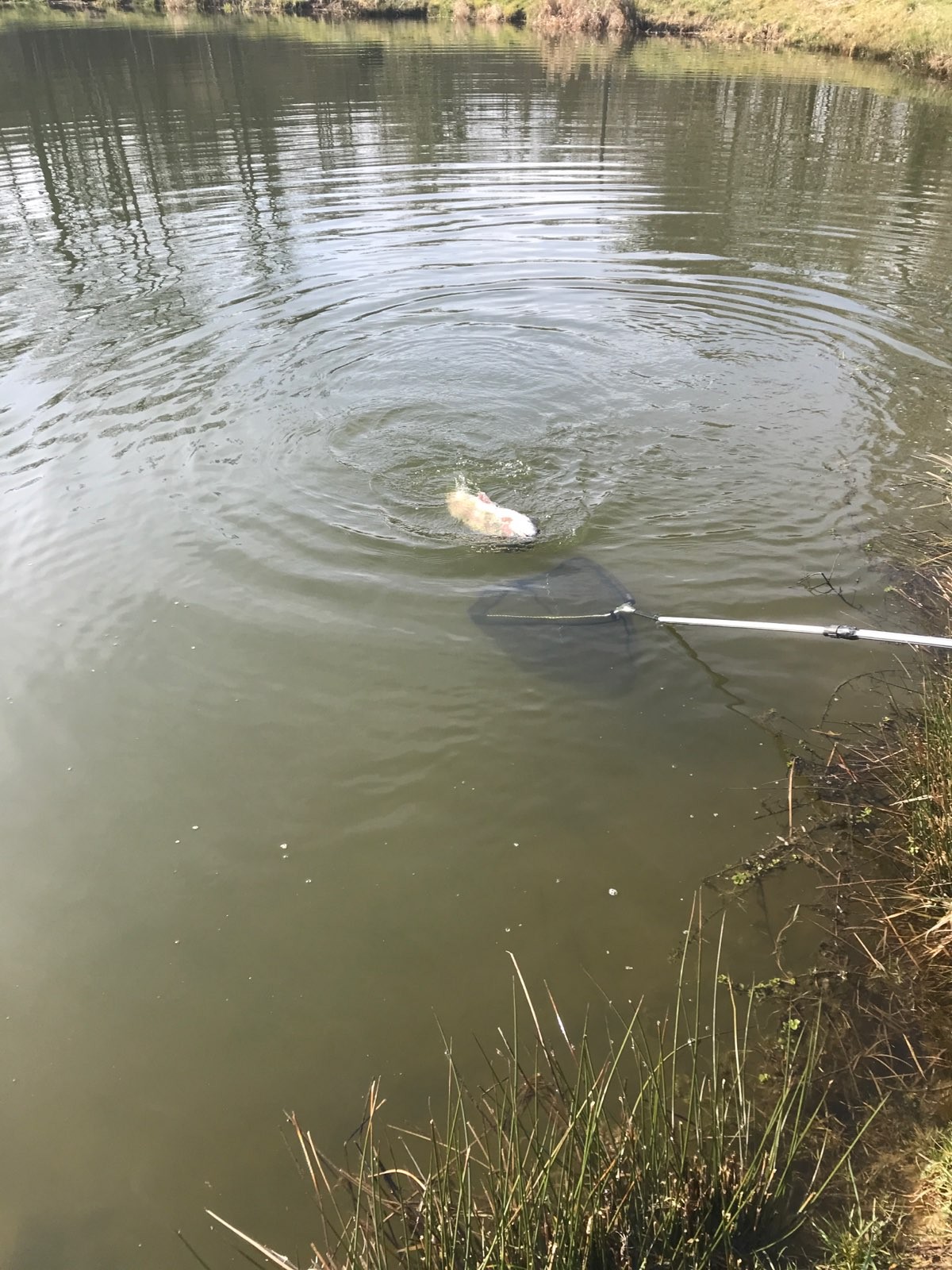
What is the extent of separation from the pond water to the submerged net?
3.5 inches

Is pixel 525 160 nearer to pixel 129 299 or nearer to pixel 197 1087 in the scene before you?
pixel 129 299

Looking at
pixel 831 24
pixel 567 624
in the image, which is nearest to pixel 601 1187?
pixel 567 624

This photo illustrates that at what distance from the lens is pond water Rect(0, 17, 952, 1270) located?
3.52m

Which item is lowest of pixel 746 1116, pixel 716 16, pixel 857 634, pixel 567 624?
pixel 567 624

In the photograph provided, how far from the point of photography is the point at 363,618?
19.2 feet

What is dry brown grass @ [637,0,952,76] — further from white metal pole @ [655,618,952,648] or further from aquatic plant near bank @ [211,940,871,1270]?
aquatic plant near bank @ [211,940,871,1270]

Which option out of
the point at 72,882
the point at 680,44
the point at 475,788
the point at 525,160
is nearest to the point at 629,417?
the point at 475,788

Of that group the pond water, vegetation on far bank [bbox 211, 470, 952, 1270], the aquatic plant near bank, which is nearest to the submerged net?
the pond water

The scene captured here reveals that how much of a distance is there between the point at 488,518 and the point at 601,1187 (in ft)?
16.4

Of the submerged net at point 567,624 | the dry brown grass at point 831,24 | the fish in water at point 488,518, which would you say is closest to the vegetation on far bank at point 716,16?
the dry brown grass at point 831,24

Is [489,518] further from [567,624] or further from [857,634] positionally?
[857,634]

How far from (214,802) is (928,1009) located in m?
3.64

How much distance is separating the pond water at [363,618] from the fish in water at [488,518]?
22cm

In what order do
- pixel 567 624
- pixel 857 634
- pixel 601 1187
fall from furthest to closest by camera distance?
1. pixel 567 624
2. pixel 857 634
3. pixel 601 1187
